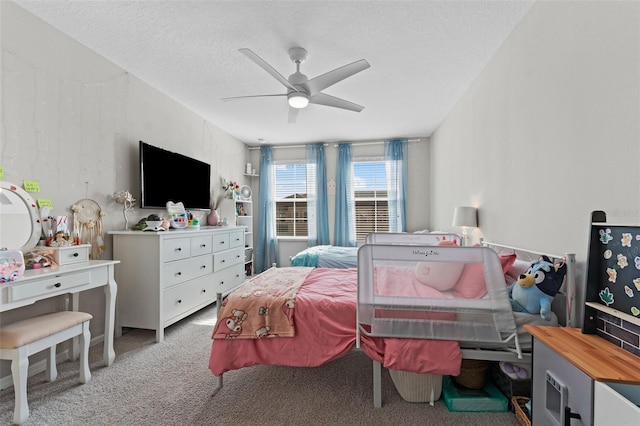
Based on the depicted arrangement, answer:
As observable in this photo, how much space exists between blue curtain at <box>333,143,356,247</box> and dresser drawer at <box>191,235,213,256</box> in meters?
2.56

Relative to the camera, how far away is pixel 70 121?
2287 mm

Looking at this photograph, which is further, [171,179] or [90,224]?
[171,179]

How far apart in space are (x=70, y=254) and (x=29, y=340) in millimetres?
639

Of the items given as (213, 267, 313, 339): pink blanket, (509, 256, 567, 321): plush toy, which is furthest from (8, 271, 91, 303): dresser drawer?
(509, 256, 567, 321): plush toy

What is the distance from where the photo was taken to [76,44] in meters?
2.33

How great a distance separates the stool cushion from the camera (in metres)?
1.49

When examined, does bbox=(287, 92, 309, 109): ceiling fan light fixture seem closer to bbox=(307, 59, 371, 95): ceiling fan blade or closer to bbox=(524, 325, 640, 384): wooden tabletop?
bbox=(307, 59, 371, 95): ceiling fan blade

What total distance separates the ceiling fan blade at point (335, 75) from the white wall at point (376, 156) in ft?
9.92

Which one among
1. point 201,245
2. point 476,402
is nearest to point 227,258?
point 201,245

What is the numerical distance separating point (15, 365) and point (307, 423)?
64.5 inches

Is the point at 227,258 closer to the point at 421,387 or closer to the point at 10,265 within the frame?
the point at 10,265

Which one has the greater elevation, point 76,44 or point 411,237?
point 76,44

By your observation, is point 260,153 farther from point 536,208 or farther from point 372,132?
point 536,208

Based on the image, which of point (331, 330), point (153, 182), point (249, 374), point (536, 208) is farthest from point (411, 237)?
point (153, 182)
